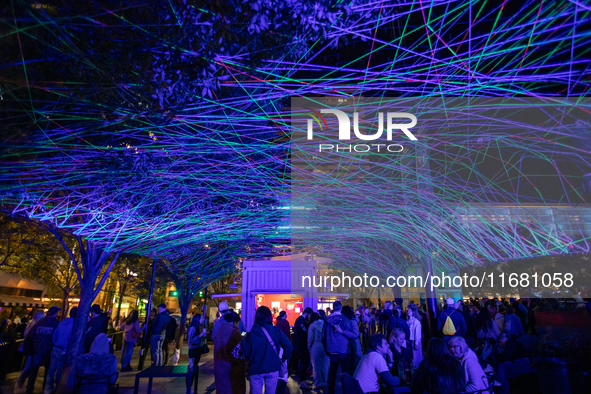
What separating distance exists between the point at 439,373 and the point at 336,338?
329cm

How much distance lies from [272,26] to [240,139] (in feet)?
11.1

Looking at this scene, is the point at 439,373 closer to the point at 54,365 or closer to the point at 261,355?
the point at 261,355

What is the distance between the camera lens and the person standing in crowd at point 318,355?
25.0ft

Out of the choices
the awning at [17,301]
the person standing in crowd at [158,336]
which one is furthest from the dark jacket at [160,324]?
the awning at [17,301]

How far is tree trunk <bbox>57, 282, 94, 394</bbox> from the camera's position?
7.92 meters

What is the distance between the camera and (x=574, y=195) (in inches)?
1438

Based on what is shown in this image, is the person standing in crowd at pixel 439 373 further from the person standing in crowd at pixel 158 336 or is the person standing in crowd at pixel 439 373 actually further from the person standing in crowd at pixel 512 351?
the person standing in crowd at pixel 158 336

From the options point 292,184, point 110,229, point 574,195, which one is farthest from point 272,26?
point 574,195

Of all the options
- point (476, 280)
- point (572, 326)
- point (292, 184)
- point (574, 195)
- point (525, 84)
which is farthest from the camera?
point (476, 280)

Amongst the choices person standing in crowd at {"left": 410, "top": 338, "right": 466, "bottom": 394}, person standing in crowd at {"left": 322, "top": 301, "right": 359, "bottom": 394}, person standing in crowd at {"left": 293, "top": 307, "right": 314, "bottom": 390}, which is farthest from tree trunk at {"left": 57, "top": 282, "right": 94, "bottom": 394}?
person standing in crowd at {"left": 410, "top": 338, "right": 466, "bottom": 394}

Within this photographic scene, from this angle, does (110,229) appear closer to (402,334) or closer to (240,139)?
(240,139)

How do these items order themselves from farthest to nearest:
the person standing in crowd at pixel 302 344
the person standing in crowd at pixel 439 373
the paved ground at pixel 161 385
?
the person standing in crowd at pixel 302 344 < the paved ground at pixel 161 385 < the person standing in crowd at pixel 439 373

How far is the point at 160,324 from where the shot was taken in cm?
1028

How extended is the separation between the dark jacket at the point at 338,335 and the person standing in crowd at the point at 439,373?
2.94 meters
